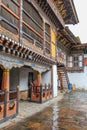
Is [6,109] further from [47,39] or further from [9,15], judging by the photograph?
[47,39]

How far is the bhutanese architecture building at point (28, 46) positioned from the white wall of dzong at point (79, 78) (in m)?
2.70

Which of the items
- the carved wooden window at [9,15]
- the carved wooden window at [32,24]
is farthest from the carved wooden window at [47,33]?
the carved wooden window at [9,15]

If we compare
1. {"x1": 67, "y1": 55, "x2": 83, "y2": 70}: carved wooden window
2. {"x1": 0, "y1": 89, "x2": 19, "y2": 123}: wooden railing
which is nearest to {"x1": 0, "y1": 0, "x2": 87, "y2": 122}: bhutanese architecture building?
{"x1": 0, "y1": 89, "x2": 19, "y2": 123}: wooden railing

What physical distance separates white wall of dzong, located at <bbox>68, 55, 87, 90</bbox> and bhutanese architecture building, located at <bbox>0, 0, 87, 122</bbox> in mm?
2705

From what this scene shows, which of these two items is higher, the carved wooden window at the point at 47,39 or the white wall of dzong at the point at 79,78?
the carved wooden window at the point at 47,39

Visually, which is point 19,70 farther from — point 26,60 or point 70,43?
point 70,43

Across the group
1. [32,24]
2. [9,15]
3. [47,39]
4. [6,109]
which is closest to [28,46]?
[32,24]

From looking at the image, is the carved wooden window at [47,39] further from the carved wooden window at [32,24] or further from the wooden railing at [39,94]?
the wooden railing at [39,94]

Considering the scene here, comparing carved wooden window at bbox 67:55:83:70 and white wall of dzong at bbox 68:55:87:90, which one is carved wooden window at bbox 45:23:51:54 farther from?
white wall of dzong at bbox 68:55:87:90

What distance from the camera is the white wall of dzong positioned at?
72.6 ft

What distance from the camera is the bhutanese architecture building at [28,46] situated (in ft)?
23.5

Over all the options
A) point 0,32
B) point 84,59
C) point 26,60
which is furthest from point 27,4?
point 84,59

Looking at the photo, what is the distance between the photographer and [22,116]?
24.8 feet

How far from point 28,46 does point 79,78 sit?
1453cm
